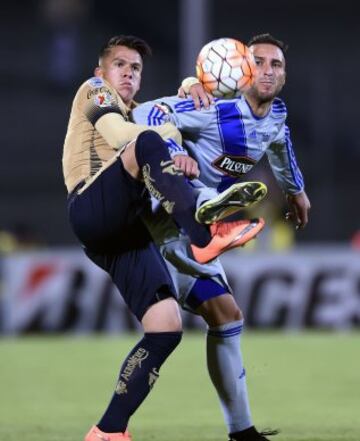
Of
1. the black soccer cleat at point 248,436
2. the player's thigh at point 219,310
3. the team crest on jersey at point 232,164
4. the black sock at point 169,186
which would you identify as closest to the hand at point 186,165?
the black sock at point 169,186

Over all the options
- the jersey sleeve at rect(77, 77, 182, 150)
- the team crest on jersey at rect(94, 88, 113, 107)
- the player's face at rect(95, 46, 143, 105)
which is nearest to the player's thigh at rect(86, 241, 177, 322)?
the jersey sleeve at rect(77, 77, 182, 150)

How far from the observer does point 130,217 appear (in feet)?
18.3

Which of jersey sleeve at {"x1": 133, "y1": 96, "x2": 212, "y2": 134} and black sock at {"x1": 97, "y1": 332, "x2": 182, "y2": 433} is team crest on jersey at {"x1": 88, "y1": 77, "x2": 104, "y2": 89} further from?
black sock at {"x1": 97, "y1": 332, "x2": 182, "y2": 433}

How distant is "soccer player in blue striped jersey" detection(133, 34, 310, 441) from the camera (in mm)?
5973

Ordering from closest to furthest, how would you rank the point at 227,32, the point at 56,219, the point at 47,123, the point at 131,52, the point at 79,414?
the point at 131,52 < the point at 79,414 < the point at 56,219 < the point at 47,123 < the point at 227,32

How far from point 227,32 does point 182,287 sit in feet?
52.0

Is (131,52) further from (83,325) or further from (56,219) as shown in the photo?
(56,219)

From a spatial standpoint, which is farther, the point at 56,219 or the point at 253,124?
the point at 56,219

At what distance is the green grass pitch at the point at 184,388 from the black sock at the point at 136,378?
1.01m

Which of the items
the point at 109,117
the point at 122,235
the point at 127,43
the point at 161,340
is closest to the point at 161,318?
the point at 161,340

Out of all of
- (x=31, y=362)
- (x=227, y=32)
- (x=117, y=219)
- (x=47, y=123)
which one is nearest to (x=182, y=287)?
(x=117, y=219)

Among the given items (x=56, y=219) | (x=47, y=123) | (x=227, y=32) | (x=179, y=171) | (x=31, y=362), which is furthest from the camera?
(x=227, y=32)

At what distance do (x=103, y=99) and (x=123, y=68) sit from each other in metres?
0.41

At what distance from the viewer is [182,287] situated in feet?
19.9
